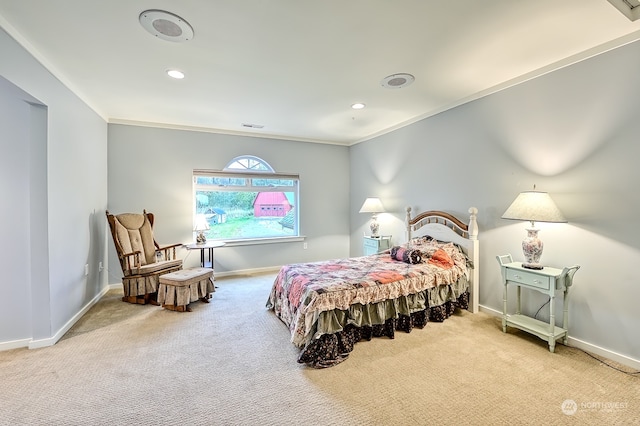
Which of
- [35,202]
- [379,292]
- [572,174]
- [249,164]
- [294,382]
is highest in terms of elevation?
[249,164]

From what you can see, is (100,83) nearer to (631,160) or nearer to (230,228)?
(230,228)

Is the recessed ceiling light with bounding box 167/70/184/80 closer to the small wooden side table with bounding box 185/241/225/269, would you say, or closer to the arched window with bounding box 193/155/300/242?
the arched window with bounding box 193/155/300/242

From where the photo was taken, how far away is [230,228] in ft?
16.8

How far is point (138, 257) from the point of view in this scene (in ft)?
12.2

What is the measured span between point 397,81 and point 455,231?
1.99 metres

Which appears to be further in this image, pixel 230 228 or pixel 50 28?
pixel 230 228

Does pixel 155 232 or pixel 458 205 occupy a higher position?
pixel 458 205

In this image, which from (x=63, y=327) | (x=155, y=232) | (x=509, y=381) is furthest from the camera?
(x=155, y=232)

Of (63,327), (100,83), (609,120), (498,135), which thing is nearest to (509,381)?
(609,120)

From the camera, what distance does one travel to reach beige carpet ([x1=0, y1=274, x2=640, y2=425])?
171 cm

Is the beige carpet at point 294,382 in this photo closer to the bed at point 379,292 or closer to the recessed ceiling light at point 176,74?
the bed at point 379,292

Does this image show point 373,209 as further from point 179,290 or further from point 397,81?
point 179,290

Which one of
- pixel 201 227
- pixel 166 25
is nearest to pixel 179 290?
pixel 201 227

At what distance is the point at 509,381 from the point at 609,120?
2.26 meters
